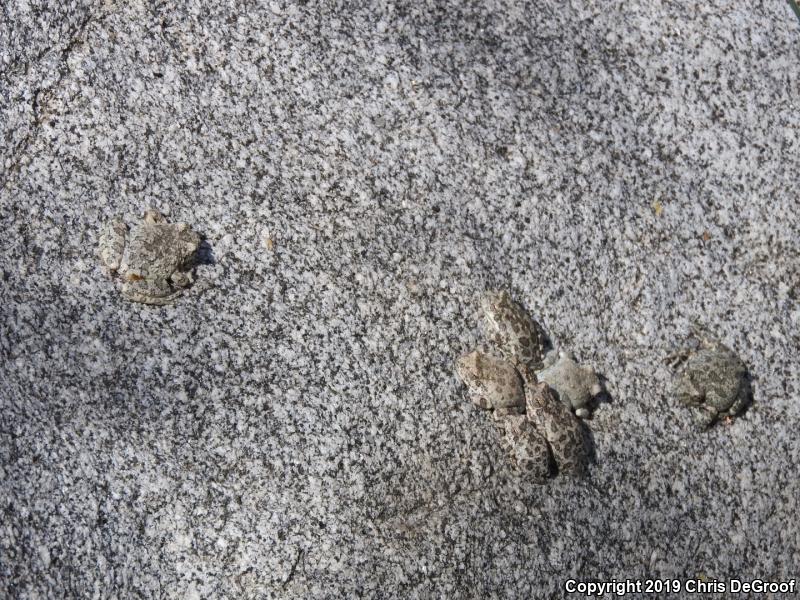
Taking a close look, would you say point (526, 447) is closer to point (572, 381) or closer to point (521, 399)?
point (521, 399)

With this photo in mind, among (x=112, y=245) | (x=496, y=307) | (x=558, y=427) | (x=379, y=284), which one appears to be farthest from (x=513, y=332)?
(x=112, y=245)

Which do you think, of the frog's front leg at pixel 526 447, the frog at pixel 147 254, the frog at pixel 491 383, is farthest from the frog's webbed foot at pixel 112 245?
the frog's front leg at pixel 526 447

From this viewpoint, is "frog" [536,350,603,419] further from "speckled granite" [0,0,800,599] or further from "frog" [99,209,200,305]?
"frog" [99,209,200,305]

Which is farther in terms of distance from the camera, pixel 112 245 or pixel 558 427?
Answer: pixel 558 427

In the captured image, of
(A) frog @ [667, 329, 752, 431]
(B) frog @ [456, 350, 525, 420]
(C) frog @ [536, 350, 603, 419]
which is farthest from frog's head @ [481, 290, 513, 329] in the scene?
(A) frog @ [667, 329, 752, 431]

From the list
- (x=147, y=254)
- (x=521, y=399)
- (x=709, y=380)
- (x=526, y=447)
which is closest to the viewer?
(x=147, y=254)

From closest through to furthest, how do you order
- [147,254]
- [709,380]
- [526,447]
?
1. [147,254]
2. [526,447]
3. [709,380]
